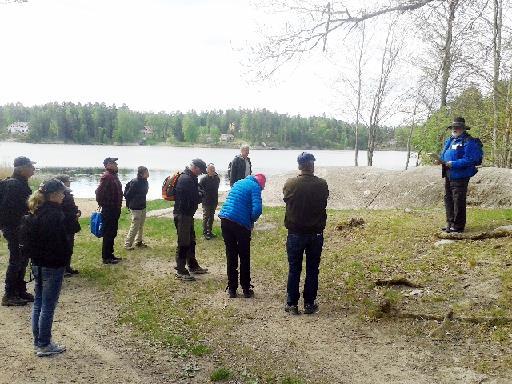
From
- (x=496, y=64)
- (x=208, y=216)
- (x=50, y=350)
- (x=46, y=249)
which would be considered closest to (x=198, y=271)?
(x=208, y=216)

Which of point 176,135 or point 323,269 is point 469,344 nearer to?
point 323,269

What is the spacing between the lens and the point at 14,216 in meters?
6.84

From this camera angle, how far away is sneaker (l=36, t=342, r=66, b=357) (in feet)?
17.1

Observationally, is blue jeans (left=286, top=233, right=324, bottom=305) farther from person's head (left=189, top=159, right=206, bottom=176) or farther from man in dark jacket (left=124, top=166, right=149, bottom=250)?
man in dark jacket (left=124, top=166, right=149, bottom=250)

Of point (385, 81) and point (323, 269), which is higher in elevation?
point (385, 81)

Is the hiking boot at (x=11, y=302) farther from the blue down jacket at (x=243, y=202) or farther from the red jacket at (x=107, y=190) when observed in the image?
the blue down jacket at (x=243, y=202)

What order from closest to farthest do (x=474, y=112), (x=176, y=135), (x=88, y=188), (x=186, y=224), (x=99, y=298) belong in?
(x=99, y=298) → (x=186, y=224) → (x=474, y=112) → (x=88, y=188) → (x=176, y=135)

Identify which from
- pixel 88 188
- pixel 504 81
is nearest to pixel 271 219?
pixel 504 81

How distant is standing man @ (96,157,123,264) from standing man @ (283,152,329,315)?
14.8 feet

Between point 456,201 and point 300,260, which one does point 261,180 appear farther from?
point 456,201

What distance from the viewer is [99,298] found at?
7.41 m

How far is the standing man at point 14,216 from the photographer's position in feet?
22.3

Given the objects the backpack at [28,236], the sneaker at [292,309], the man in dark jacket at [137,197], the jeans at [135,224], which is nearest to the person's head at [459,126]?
the sneaker at [292,309]

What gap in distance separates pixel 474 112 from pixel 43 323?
20560mm
